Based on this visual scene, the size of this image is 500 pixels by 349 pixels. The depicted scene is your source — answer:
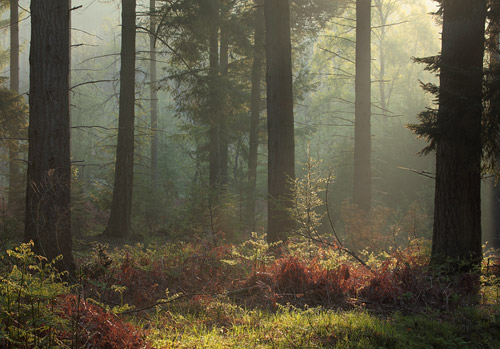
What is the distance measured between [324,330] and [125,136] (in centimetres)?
992

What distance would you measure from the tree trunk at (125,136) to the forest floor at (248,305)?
5312 mm

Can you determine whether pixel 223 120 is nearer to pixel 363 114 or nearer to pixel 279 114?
pixel 363 114

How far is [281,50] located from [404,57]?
4168cm

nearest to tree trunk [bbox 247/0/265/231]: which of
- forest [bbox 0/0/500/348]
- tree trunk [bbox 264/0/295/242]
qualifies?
forest [bbox 0/0/500/348]

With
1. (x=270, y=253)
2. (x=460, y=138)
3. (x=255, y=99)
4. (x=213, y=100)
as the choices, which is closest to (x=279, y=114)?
(x=270, y=253)

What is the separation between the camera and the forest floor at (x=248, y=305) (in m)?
3.21

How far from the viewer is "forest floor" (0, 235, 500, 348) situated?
3205 millimetres

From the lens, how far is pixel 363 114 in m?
13.8

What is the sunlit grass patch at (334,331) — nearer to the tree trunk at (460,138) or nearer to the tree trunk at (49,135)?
the tree trunk at (460,138)

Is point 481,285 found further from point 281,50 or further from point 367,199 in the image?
point 367,199

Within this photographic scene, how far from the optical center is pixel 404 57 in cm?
4512

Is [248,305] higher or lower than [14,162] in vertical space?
lower

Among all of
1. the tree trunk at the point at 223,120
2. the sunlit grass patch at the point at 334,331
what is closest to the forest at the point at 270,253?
the sunlit grass patch at the point at 334,331

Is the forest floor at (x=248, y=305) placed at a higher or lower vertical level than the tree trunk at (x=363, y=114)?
lower
